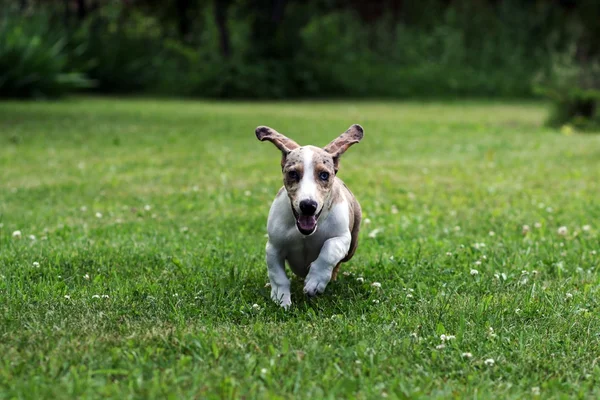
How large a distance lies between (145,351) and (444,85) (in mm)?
21545

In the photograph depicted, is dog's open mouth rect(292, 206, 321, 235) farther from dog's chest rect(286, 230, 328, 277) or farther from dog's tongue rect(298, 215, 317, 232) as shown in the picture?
dog's chest rect(286, 230, 328, 277)

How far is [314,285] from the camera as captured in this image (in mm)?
4137

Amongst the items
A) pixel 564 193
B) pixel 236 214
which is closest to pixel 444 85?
pixel 564 193

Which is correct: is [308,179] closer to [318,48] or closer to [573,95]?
[573,95]

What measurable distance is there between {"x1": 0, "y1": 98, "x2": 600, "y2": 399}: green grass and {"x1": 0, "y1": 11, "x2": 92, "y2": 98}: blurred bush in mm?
8430

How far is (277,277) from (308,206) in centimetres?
57

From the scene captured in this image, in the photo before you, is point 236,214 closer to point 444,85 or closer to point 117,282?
point 117,282

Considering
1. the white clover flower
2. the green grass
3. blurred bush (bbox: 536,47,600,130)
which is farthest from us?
blurred bush (bbox: 536,47,600,130)

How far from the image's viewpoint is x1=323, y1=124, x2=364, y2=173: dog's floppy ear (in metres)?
4.36

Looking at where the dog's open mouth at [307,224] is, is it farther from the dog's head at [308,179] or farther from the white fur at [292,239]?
the white fur at [292,239]

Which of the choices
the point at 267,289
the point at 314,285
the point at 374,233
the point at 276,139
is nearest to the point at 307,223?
the point at 314,285

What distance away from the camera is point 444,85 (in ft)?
78.8

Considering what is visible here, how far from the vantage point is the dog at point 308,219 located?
403cm

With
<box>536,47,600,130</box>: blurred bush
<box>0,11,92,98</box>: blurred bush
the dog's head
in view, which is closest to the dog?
the dog's head
